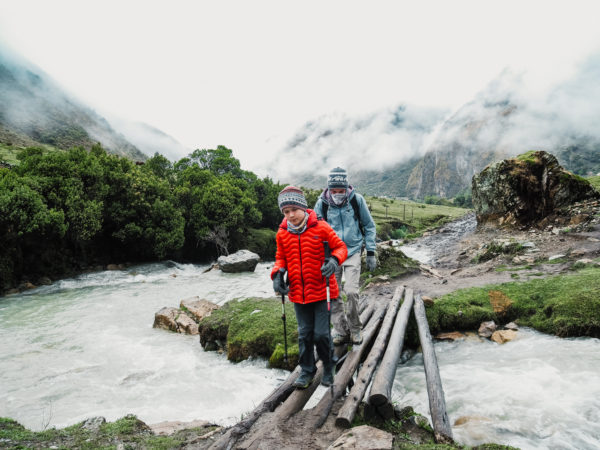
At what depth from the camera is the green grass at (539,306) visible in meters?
7.10

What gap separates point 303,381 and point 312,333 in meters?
0.73

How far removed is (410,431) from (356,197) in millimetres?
4104

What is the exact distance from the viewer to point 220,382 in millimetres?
7602

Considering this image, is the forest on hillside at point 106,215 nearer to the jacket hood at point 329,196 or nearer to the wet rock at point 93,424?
the wet rock at point 93,424

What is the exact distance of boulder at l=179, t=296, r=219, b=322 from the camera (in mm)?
12906

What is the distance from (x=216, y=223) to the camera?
3684 cm

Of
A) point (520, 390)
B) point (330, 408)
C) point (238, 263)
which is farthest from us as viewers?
point (238, 263)

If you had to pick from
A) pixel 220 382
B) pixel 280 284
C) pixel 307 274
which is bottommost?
pixel 220 382

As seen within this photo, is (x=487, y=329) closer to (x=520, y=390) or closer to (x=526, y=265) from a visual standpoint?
(x=520, y=390)

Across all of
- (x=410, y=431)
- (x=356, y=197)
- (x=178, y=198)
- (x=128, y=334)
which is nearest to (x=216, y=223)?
(x=178, y=198)

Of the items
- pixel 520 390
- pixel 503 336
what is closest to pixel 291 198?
pixel 520 390

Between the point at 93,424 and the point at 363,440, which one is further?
the point at 93,424

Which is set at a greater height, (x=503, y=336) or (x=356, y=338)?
(x=356, y=338)

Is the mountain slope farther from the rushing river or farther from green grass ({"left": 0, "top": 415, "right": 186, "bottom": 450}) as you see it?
green grass ({"left": 0, "top": 415, "right": 186, "bottom": 450})
